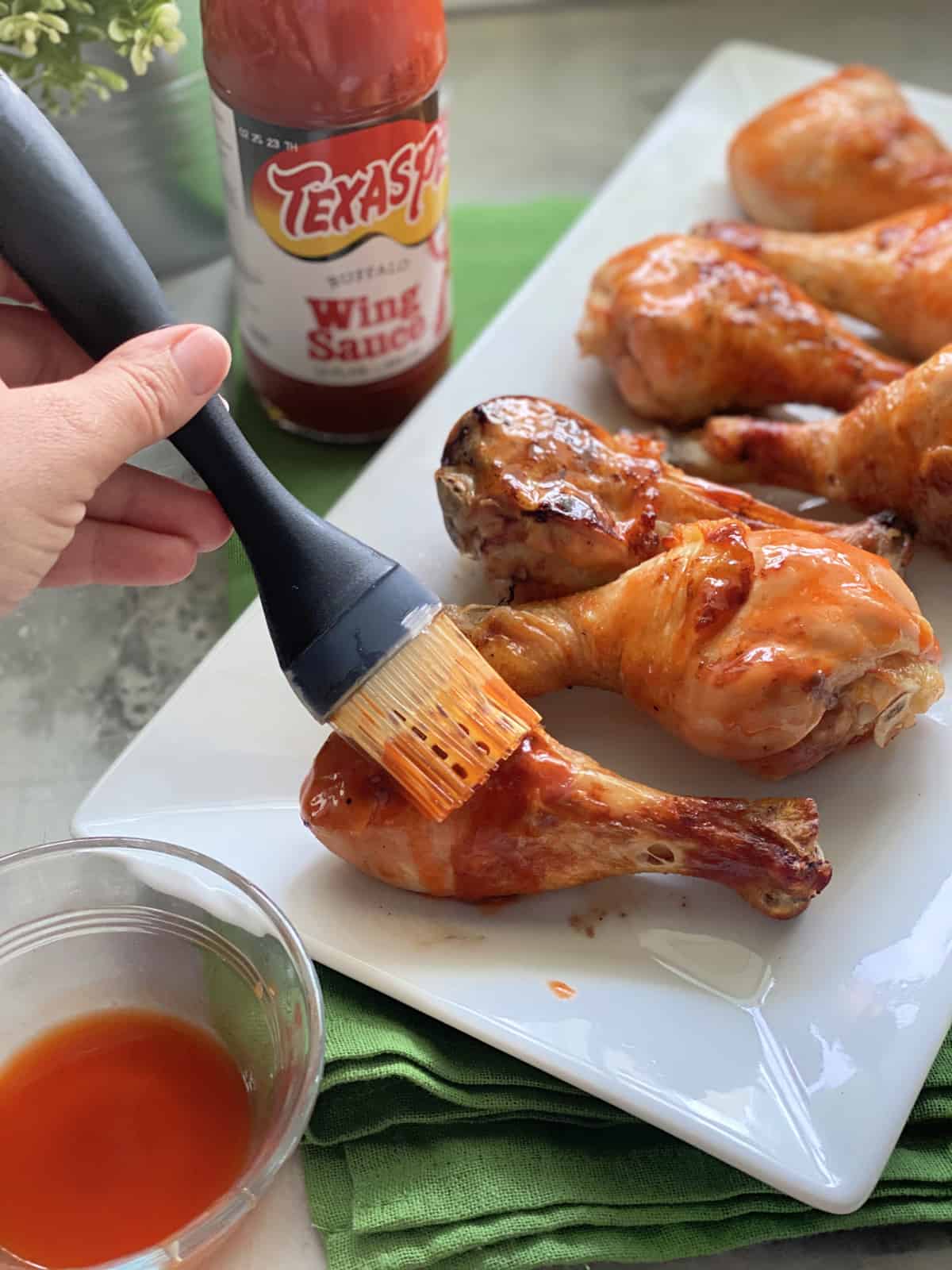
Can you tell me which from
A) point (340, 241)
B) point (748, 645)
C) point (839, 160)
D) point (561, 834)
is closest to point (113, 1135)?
point (561, 834)

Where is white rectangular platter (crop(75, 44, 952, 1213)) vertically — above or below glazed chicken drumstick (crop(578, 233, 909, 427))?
below

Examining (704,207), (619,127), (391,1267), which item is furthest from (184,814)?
(619,127)

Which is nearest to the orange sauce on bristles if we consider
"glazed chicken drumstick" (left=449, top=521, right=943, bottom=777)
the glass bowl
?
the glass bowl

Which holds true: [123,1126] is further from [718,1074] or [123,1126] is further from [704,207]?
[704,207]

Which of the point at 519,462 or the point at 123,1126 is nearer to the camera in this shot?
the point at 123,1126

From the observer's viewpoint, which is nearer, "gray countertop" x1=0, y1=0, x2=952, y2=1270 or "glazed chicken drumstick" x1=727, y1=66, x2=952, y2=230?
"gray countertop" x1=0, y1=0, x2=952, y2=1270

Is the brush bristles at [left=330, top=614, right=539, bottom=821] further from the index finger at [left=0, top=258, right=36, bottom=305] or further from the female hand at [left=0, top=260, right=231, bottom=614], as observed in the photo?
the index finger at [left=0, top=258, right=36, bottom=305]
